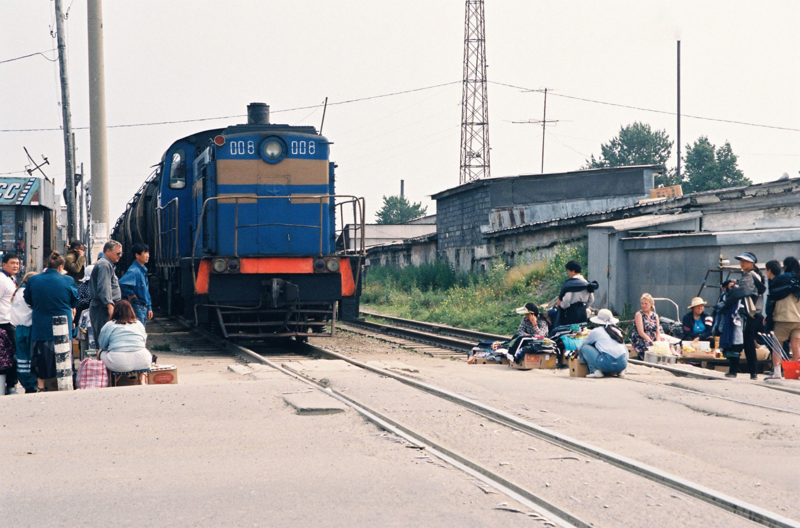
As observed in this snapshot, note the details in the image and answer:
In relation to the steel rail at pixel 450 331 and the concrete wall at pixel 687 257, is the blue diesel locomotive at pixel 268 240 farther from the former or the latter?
the concrete wall at pixel 687 257

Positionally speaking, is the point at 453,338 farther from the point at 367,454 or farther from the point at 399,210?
the point at 399,210

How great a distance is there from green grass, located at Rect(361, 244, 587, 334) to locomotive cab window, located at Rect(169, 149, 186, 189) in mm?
7533

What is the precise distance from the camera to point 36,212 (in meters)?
26.2

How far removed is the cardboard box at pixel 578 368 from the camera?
1013 centimetres

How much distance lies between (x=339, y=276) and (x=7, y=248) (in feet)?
51.7

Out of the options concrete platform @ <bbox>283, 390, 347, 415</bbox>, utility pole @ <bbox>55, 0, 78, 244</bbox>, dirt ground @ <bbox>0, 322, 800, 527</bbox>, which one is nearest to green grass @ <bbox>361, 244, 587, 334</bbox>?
utility pole @ <bbox>55, 0, 78, 244</bbox>

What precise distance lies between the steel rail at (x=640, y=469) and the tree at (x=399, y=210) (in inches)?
3756

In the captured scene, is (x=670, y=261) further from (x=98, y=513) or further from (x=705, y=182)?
(x=705, y=182)

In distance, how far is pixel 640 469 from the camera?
5281mm

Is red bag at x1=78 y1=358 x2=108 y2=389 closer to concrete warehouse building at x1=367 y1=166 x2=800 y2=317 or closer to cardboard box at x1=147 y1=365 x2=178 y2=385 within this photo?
cardboard box at x1=147 y1=365 x2=178 y2=385

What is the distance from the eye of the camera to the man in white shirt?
29.8 ft

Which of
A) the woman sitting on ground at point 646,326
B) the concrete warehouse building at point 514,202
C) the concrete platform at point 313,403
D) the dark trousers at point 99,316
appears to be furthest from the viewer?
the concrete warehouse building at point 514,202

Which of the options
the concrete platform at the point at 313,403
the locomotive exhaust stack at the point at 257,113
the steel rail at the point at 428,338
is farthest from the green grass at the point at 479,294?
the concrete platform at the point at 313,403

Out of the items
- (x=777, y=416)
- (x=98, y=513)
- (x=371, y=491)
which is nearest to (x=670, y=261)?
(x=777, y=416)
